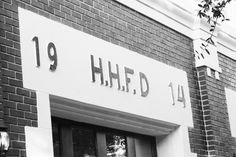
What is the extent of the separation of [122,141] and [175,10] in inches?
97.7

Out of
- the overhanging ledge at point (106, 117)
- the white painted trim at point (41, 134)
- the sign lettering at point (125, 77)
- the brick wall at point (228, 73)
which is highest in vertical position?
the brick wall at point (228, 73)

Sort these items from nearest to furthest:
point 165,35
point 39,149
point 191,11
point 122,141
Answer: point 39,149, point 122,141, point 165,35, point 191,11

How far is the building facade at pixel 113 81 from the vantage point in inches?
235

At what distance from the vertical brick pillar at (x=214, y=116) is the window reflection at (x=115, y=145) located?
1.87 m

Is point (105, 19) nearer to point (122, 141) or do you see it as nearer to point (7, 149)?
point (122, 141)

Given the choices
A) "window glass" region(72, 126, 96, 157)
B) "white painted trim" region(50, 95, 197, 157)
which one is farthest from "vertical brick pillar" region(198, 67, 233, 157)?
"window glass" region(72, 126, 96, 157)

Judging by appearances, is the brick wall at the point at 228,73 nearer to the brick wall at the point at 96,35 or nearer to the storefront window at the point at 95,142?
the brick wall at the point at 96,35

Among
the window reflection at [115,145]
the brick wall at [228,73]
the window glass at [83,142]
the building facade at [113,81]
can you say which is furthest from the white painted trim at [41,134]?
the brick wall at [228,73]

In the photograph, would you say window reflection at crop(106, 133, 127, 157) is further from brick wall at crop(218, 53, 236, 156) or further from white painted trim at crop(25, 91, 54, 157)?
brick wall at crop(218, 53, 236, 156)

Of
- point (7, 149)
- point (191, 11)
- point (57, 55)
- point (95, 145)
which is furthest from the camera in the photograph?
point (191, 11)

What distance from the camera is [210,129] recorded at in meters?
9.47

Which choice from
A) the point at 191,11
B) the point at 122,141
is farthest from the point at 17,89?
the point at 191,11

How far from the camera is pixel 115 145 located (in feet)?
26.3

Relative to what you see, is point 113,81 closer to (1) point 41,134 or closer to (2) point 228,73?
(1) point 41,134
